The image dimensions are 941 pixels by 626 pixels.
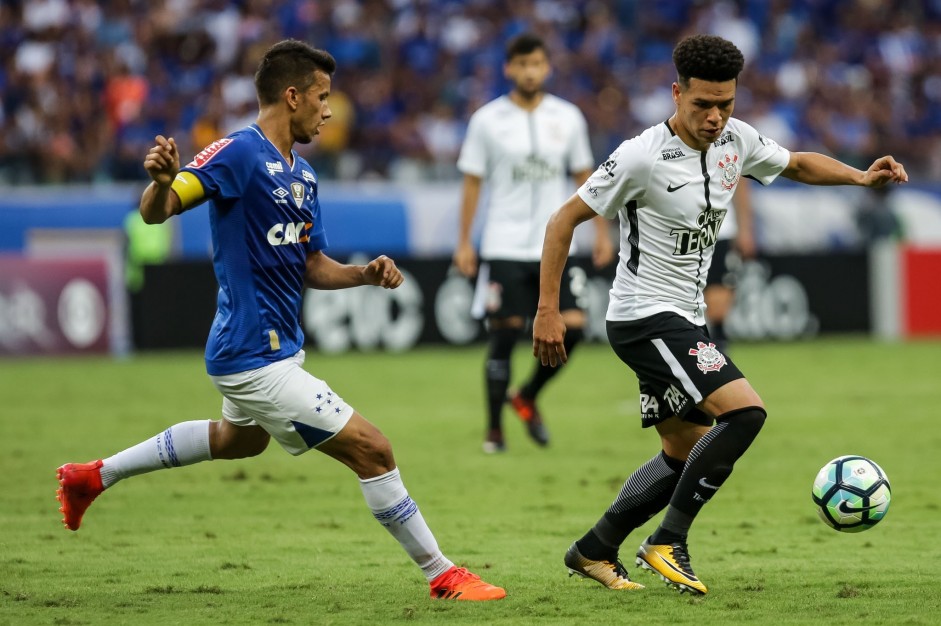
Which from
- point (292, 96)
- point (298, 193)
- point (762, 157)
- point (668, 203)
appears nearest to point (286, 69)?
point (292, 96)

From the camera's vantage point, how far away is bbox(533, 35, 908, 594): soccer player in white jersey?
5.51m

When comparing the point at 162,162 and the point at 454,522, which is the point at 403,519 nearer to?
the point at 162,162

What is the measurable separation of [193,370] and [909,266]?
932cm

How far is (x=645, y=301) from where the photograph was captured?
577 centimetres

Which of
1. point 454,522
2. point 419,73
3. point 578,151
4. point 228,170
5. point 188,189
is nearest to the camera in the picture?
point 188,189

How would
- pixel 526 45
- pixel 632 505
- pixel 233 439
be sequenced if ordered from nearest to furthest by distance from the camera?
1. pixel 632 505
2. pixel 233 439
3. pixel 526 45

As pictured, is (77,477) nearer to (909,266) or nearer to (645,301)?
(645,301)

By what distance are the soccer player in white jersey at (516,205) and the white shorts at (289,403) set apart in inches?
177

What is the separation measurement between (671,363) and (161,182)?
206 centimetres

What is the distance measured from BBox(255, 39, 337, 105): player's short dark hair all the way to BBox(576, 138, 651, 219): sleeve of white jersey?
3.73 ft

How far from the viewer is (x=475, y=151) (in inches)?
405

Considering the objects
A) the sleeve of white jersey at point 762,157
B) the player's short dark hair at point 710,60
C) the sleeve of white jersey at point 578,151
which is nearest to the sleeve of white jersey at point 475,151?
the sleeve of white jersey at point 578,151

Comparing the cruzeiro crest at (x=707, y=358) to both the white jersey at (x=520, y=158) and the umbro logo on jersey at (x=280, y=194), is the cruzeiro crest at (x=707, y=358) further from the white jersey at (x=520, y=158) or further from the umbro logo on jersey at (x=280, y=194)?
the white jersey at (x=520, y=158)

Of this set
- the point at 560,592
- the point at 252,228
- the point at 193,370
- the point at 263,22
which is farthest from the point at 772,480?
A: the point at 263,22
